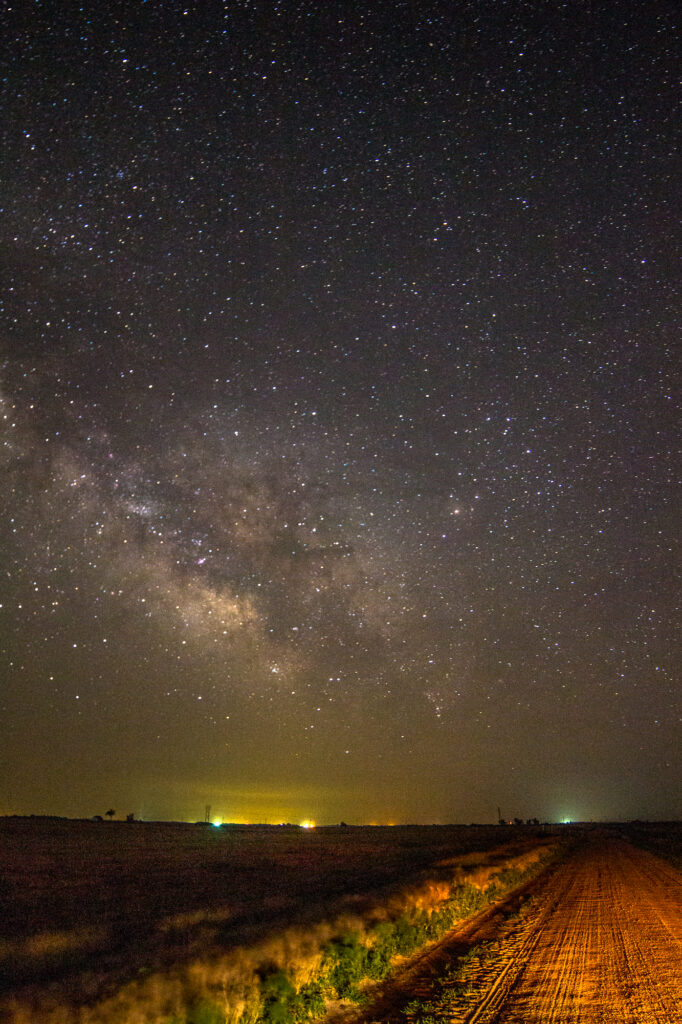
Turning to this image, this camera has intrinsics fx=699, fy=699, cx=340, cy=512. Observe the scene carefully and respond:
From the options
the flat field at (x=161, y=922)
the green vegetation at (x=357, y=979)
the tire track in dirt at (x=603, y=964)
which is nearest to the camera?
the tire track in dirt at (x=603, y=964)

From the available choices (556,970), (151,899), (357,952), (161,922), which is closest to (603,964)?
(556,970)

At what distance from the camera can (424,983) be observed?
31.3ft

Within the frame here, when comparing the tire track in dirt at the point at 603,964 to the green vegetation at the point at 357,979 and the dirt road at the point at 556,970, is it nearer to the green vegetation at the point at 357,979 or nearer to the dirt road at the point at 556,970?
the dirt road at the point at 556,970

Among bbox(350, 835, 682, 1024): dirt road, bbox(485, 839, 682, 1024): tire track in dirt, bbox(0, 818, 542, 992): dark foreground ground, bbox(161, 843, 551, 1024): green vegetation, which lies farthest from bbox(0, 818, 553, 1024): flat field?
bbox(485, 839, 682, 1024): tire track in dirt

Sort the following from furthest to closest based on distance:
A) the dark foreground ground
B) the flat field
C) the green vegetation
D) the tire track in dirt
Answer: the dark foreground ground, the flat field, the green vegetation, the tire track in dirt

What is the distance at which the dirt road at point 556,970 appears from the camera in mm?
7957

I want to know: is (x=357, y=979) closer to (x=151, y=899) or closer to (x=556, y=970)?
(x=556, y=970)

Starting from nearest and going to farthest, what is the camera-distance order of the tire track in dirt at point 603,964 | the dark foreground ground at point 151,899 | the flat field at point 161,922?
the tire track in dirt at point 603,964 → the flat field at point 161,922 → the dark foreground ground at point 151,899

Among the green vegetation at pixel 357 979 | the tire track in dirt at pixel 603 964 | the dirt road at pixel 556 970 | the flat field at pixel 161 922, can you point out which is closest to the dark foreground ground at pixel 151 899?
the flat field at pixel 161 922

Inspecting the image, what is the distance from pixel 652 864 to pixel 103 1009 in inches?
1126

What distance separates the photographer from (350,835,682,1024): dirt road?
7957mm

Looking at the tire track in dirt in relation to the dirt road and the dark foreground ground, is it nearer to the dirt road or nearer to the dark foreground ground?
the dirt road

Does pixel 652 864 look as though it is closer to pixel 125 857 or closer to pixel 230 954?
pixel 230 954

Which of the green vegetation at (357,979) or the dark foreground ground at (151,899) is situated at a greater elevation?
the green vegetation at (357,979)
